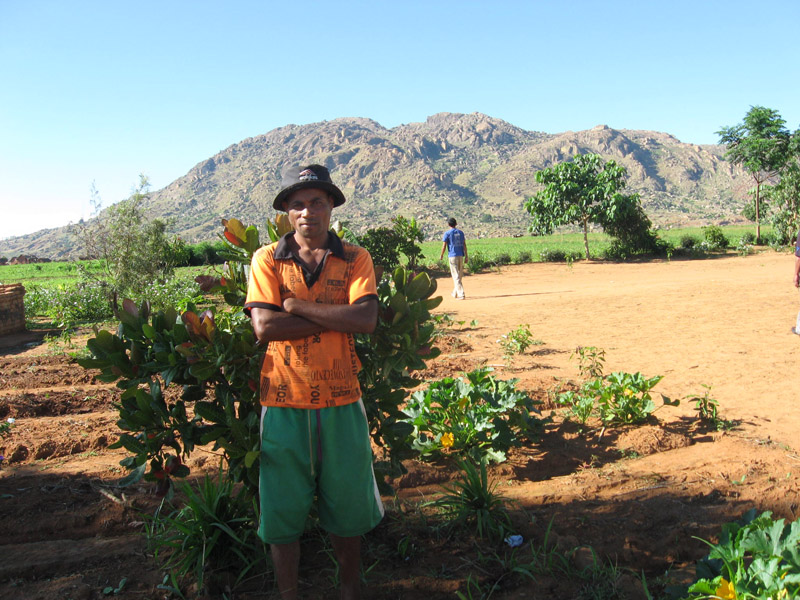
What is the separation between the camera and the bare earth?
8.22 feet

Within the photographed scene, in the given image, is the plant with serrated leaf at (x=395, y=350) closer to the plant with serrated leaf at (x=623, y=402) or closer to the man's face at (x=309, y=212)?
the man's face at (x=309, y=212)

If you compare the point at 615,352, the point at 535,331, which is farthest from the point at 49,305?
the point at 615,352

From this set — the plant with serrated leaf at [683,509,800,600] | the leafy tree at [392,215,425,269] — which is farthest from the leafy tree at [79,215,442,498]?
the leafy tree at [392,215,425,269]

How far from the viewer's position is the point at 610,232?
76.6 ft

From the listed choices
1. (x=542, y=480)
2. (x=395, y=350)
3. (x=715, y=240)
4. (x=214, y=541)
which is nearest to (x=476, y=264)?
(x=715, y=240)

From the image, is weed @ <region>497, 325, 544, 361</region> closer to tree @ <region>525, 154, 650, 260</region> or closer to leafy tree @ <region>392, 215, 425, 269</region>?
leafy tree @ <region>392, 215, 425, 269</region>

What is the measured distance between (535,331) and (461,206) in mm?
114400

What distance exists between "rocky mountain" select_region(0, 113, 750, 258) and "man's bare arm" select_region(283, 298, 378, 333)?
83.0 meters

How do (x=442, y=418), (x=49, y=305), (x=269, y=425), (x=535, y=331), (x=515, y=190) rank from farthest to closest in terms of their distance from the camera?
1. (x=515, y=190)
2. (x=49, y=305)
3. (x=535, y=331)
4. (x=442, y=418)
5. (x=269, y=425)

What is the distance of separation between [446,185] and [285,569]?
146871mm

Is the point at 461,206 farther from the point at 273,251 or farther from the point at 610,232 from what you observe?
the point at 273,251

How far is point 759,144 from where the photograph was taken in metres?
26.2

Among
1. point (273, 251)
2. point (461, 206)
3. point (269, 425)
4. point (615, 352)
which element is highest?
point (461, 206)

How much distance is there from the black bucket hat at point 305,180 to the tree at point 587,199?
21149 mm
